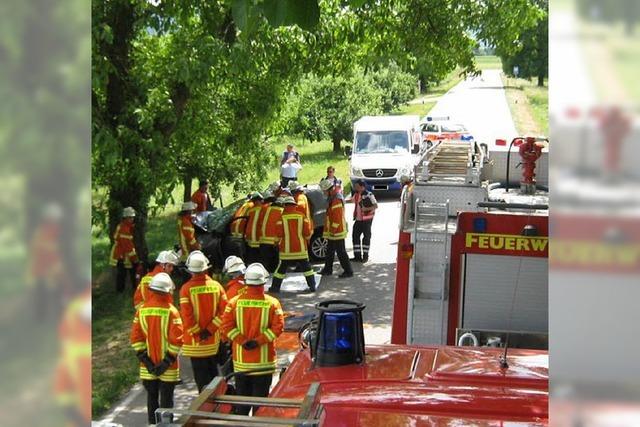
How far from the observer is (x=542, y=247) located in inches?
307

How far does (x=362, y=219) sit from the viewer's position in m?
16.4

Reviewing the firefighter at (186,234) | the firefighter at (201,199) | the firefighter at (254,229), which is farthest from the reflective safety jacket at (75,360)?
the firefighter at (201,199)

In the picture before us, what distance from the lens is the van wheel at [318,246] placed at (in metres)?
16.9

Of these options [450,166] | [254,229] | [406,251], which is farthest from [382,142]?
[406,251]

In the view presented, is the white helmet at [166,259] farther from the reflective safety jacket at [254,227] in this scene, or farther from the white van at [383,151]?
the white van at [383,151]

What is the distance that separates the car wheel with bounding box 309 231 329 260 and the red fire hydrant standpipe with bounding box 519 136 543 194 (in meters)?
6.31

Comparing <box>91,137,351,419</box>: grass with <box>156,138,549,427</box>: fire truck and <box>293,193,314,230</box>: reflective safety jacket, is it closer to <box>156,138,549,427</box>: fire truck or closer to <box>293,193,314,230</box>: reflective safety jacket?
<box>156,138,549,427</box>: fire truck

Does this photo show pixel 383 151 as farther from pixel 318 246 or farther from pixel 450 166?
pixel 450 166

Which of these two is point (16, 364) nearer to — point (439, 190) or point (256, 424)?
point (256, 424)

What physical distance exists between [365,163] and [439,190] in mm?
16892

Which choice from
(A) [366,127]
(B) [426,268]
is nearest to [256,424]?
(B) [426,268]

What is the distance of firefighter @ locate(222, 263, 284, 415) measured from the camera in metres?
8.18

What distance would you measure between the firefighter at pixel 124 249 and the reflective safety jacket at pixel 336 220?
311cm

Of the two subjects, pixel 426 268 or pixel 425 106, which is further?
pixel 425 106
